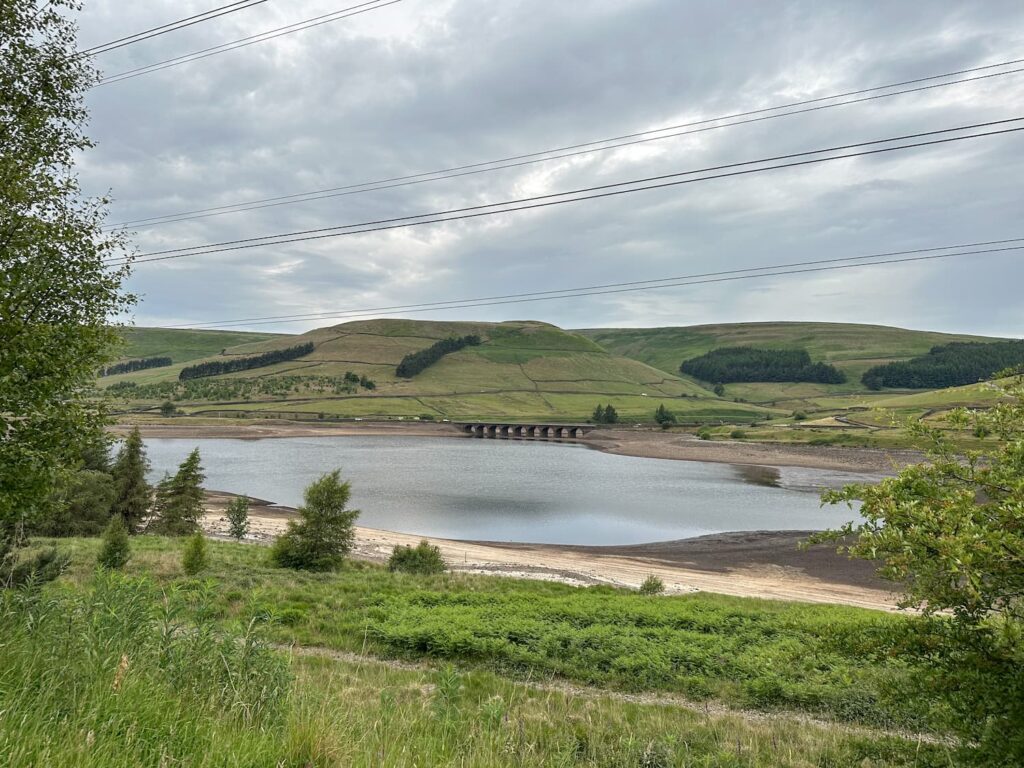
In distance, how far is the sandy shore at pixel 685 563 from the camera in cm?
2791

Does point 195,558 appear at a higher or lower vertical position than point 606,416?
higher

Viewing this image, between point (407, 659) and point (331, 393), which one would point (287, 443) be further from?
point (407, 659)

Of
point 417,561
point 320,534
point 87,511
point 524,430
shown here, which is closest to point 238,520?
point 87,511

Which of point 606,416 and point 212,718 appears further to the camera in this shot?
point 606,416

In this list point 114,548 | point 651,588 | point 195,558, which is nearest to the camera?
point 114,548

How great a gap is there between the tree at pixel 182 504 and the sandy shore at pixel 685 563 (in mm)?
3085

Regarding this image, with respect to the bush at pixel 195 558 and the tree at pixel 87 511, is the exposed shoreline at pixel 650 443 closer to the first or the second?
the bush at pixel 195 558

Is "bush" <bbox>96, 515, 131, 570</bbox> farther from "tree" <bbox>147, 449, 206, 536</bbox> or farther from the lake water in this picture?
the lake water

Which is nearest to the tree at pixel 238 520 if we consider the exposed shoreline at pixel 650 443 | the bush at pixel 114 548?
the bush at pixel 114 548

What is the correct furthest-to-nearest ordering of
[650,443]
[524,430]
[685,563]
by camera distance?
1. [524,430]
2. [650,443]
3. [685,563]

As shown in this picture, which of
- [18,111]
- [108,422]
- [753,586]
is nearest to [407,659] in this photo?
[108,422]

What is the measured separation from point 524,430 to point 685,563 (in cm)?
11870

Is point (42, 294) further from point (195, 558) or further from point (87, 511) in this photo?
point (87, 511)

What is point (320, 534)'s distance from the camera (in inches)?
899
